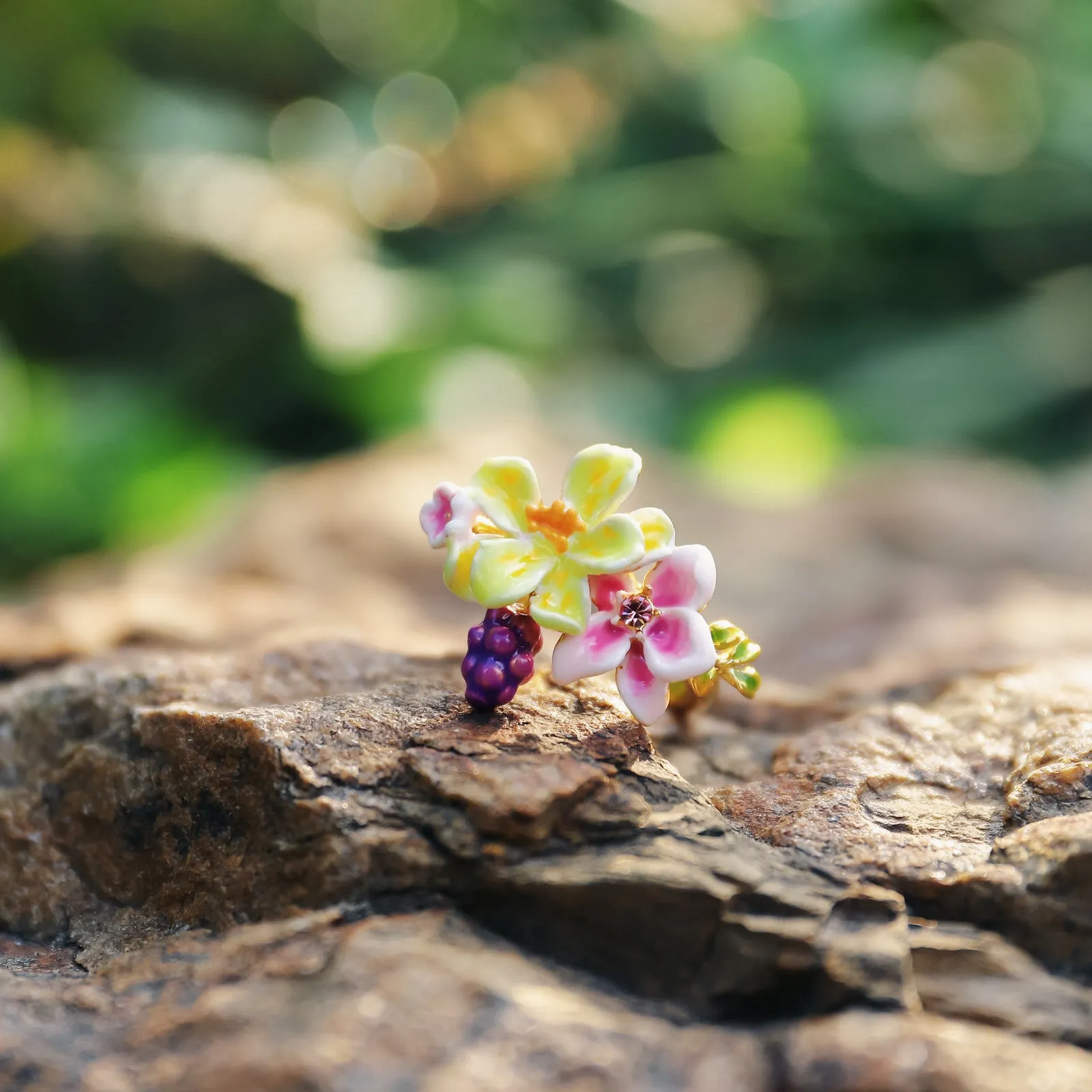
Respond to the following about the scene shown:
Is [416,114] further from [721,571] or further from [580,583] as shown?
[580,583]

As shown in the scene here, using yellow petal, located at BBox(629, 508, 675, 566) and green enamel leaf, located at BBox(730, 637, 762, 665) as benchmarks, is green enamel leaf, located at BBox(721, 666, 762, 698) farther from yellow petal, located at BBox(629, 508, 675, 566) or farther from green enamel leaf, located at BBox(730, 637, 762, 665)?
yellow petal, located at BBox(629, 508, 675, 566)

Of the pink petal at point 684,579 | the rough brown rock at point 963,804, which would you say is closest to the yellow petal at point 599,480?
the pink petal at point 684,579

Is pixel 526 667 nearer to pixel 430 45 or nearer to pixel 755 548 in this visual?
pixel 755 548

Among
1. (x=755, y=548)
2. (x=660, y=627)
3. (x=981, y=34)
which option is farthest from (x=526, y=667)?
(x=981, y=34)

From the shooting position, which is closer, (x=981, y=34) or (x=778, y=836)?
(x=778, y=836)

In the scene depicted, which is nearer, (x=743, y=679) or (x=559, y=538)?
(x=559, y=538)

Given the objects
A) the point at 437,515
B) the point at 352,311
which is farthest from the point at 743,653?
the point at 352,311

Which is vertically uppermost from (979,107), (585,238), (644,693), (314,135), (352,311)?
(979,107)
